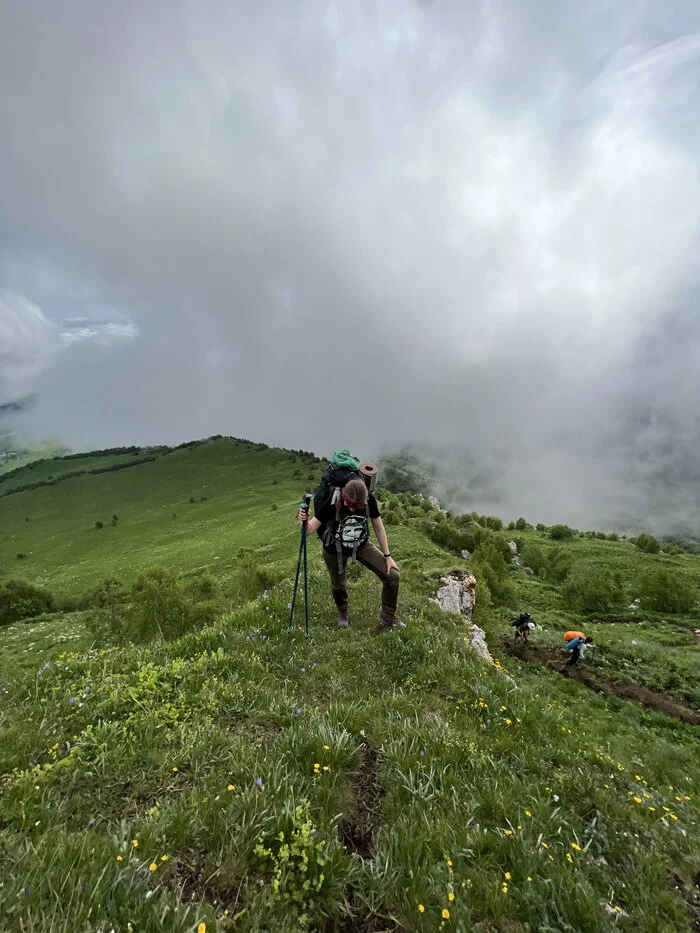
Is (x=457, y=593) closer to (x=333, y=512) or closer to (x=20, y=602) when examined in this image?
(x=333, y=512)

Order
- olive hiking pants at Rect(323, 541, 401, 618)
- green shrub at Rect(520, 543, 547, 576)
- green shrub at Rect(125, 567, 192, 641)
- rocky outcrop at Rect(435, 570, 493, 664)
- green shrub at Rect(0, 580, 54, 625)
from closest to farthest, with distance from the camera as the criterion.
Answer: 1. olive hiking pants at Rect(323, 541, 401, 618)
2. green shrub at Rect(125, 567, 192, 641)
3. rocky outcrop at Rect(435, 570, 493, 664)
4. green shrub at Rect(0, 580, 54, 625)
5. green shrub at Rect(520, 543, 547, 576)

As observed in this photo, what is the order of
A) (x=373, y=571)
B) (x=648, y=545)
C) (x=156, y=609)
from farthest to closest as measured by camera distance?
(x=648, y=545), (x=156, y=609), (x=373, y=571)

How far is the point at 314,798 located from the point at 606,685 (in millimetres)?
24056

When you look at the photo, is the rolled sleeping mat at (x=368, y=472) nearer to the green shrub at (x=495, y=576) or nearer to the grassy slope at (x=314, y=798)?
the grassy slope at (x=314, y=798)

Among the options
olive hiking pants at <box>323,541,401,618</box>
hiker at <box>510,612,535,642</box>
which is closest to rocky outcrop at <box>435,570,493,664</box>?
olive hiking pants at <box>323,541,401,618</box>

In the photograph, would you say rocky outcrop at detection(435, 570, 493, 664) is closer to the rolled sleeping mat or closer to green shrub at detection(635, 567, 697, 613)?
the rolled sleeping mat

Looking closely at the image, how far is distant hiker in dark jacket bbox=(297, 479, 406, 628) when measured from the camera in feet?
28.8

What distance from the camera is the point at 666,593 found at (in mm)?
40312

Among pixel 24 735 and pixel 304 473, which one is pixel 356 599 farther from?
pixel 304 473

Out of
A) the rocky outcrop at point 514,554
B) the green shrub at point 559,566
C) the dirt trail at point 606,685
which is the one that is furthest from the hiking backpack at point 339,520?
the rocky outcrop at point 514,554

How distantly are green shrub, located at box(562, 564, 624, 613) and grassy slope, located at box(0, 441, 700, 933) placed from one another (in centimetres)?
3754

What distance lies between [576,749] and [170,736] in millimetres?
5584

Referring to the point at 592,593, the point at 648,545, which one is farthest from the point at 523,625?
the point at 648,545

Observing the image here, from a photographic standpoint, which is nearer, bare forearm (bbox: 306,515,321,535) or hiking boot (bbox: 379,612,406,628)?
bare forearm (bbox: 306,515,321,535)
